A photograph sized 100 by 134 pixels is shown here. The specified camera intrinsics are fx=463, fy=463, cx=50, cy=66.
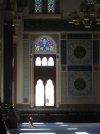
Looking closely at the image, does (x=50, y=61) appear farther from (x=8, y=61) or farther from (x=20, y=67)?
(x=8, y=61)

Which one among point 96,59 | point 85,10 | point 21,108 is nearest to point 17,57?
point 21,108

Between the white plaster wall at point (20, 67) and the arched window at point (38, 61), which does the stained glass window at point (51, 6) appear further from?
the arched window at point (38, 61)

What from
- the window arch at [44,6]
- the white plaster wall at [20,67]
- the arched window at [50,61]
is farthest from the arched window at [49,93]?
the window arch at [44,6]

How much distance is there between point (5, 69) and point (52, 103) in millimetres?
7698

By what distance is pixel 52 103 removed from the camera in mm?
22234

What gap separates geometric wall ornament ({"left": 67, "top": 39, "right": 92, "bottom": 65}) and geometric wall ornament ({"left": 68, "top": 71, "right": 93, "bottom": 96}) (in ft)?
1.73

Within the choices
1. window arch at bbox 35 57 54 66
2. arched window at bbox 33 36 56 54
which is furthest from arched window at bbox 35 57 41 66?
arched window at bbox 33 36 56 54

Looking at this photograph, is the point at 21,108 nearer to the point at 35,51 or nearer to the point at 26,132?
the point at 35,51

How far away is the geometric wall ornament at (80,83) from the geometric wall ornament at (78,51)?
0.53 meters

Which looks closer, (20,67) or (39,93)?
(20,67)

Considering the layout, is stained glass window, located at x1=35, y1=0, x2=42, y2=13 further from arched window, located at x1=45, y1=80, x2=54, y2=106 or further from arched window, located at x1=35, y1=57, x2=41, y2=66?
arched window, located at x1=45, y1=80, x2=54, y2=106

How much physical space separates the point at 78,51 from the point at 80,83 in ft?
5.04

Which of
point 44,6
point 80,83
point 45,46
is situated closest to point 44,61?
point 45,46

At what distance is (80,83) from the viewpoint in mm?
22141
